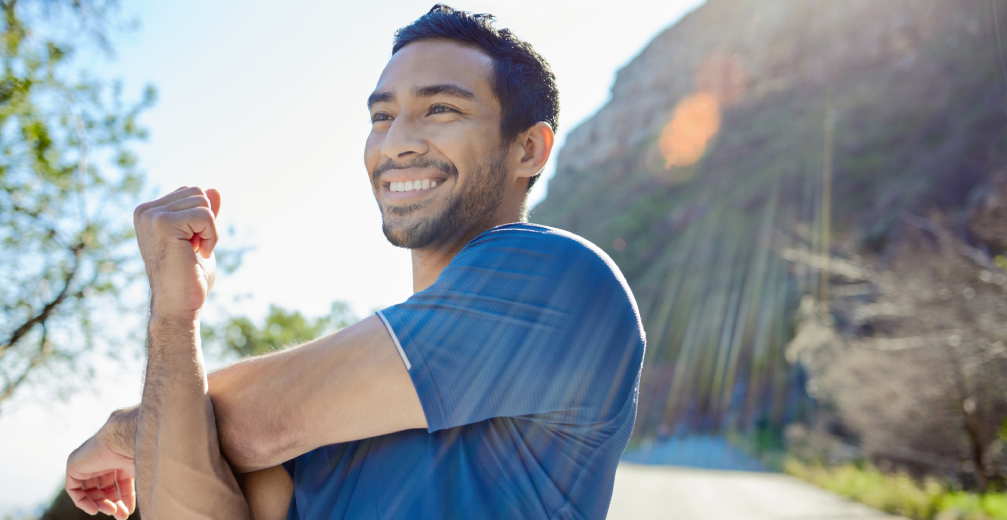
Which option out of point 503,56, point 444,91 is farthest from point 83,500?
point 503,56

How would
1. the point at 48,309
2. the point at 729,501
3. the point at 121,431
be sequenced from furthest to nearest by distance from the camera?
1. the point at 729,501
2. the point at 48,309
3. the point at 121,431

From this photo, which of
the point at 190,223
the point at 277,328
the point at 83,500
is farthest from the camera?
the point at 277,328

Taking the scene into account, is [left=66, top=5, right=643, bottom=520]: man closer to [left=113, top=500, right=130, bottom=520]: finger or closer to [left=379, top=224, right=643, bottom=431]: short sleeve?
[left=379, top=224, right=643, bottom=431]: short sleeve

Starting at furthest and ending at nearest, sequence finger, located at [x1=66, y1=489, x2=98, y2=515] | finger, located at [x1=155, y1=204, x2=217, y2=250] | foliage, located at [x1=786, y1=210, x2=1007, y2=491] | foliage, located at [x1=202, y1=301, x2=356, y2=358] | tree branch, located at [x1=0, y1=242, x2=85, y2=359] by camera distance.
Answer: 1. foliage, located at [x1=202, y1=301, x2=356, y2=358]
2. foliage, located at [x1=786, y1=210, x2=1007, y2=491]
3. tree branch, located at [x1=0, y1=242, x2=85, y2=359]
4. finger, located at [x1=66, y1=489, x2=98, y2=515]
5. finger, located at [x1=155, y1=204, x2=217, y2=250]

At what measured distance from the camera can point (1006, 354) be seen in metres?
10.4

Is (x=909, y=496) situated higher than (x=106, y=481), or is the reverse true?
(x=106, y=481)

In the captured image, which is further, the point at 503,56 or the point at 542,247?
the point at 503,56

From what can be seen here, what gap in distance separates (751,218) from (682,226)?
10360 mm

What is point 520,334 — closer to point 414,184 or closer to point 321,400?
point 321,400

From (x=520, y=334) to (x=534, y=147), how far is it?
91cm

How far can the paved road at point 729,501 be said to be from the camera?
13.7 metres

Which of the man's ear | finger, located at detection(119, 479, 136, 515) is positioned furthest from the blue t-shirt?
finger, located at detection(119, 479, 136, 515)

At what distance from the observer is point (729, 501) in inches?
631

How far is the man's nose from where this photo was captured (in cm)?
163
